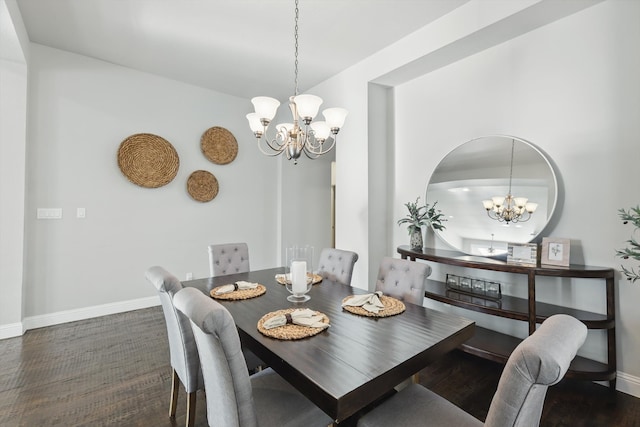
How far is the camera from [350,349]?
49.0 inches

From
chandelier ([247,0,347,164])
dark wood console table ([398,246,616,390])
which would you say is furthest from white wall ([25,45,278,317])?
dark wood console table ([398,246,616,390])

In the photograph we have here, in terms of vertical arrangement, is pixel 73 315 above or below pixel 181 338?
below

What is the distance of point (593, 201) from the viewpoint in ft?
7.14

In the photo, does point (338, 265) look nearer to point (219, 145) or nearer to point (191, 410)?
point (191, 410)

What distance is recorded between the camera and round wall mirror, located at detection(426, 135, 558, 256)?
94.0 inches

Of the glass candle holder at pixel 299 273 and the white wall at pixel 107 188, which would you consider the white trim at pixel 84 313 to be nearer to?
the white wall at pixel 107 188

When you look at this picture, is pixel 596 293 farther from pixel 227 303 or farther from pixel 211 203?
pixel 211 203

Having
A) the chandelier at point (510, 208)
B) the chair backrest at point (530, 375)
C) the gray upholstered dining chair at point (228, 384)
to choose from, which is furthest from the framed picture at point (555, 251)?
the gray upholstered dining chair at point (228, 384)

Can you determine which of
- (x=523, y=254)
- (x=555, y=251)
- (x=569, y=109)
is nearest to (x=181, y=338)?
(x=523, y=254)

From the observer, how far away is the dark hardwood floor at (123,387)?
6.02ft

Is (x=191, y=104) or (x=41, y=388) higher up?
(x=191, y=104)

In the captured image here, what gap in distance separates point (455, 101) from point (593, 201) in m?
1.42

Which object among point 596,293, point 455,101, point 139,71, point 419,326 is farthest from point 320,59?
point 596,293

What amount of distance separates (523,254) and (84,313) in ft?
14.4
